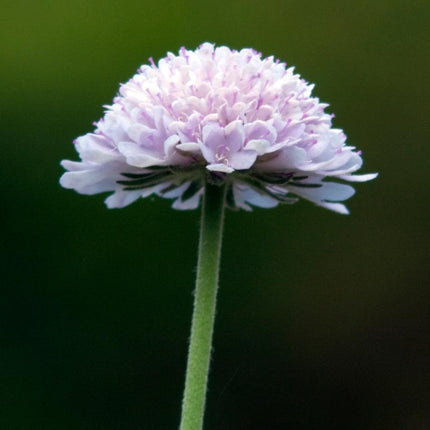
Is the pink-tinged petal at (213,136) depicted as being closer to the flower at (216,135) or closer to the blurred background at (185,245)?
the flower at (216,135)

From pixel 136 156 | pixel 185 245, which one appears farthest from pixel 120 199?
pixel 185 245

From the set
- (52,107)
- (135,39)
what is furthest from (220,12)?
(52,107)

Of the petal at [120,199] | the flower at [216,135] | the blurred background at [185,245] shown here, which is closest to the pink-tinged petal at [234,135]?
the flower at [216,135]

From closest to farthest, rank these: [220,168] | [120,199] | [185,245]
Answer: [220,168] → [120,199] → [185,245]

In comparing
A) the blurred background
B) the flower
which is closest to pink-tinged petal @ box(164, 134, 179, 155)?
the flower

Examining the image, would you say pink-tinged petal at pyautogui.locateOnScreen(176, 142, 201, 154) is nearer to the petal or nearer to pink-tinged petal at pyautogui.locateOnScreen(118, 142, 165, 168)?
pink-tinged petal at pyautogui.locateOnScreen(118, 142, 165, 168)

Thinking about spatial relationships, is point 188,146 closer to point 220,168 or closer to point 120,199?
point 220,168

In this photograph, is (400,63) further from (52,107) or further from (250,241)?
(52,107)
